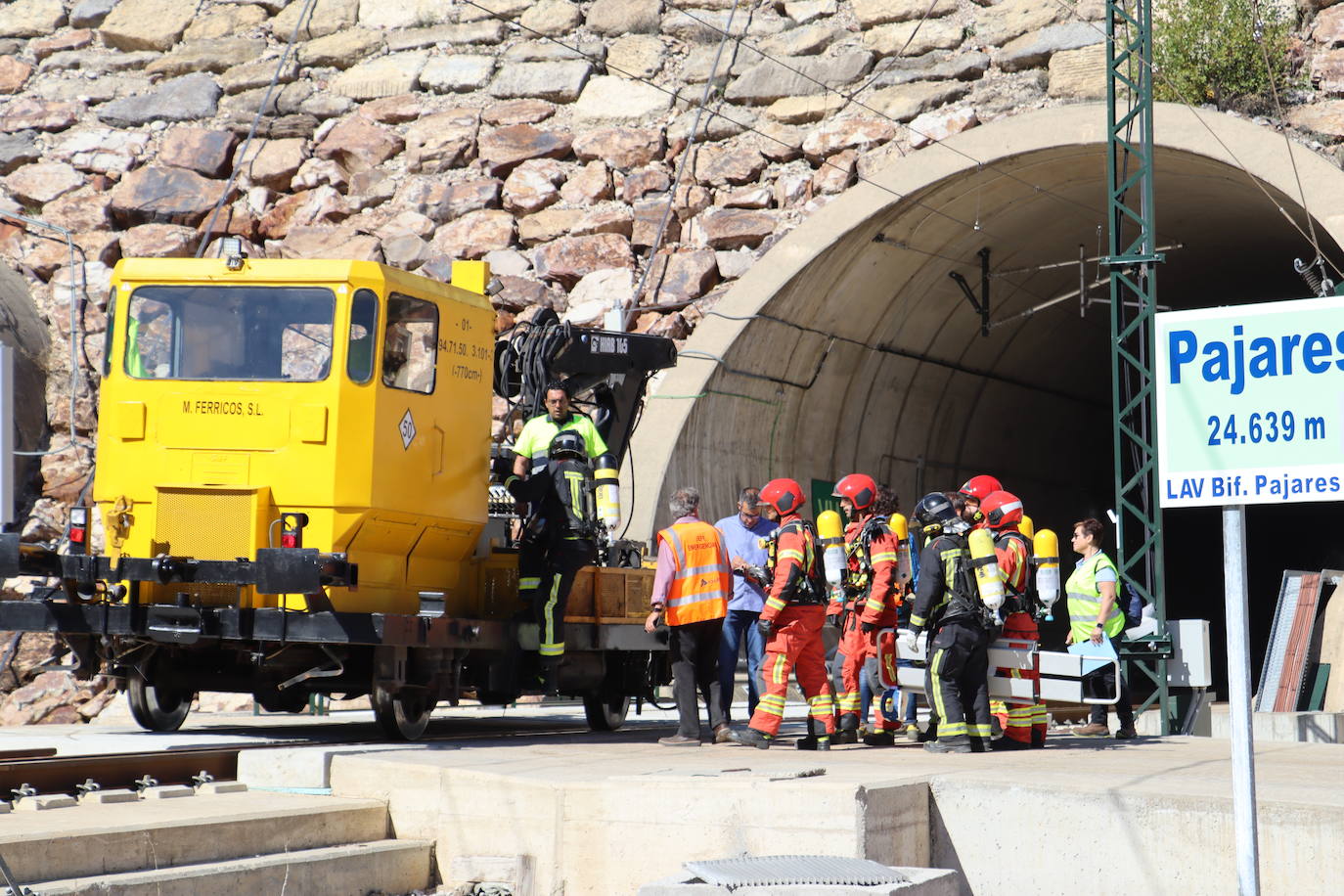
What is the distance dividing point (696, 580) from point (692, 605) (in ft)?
0.52

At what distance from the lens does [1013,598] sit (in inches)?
392

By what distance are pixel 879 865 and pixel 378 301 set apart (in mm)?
5327

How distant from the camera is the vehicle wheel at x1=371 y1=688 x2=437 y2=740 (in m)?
9.88

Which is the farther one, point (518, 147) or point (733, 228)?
point (518, 147)

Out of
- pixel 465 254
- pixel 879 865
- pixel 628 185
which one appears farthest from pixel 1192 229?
pixel 879 865

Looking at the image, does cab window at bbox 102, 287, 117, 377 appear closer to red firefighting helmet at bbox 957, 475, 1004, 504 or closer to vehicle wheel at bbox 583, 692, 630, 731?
vehicle wheel at bbox 583, 692, 630, 731

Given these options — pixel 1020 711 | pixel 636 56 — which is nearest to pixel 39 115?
pixel 636 56

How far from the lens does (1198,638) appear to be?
1320 cm

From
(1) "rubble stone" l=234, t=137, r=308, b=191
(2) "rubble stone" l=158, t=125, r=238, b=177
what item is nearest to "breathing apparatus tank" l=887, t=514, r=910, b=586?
(1) "rubble stone" l=234, t=137, r=308, b=191

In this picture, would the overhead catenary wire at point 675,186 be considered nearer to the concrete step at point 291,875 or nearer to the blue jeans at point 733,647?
the blue jeans at point 733,647

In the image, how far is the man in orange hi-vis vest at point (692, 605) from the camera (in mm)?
9703

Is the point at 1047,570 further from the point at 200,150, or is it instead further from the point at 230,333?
the point at 200,150

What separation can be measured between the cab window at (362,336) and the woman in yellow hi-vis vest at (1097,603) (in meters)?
5.17

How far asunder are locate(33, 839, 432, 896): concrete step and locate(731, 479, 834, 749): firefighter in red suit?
284 centimetres
